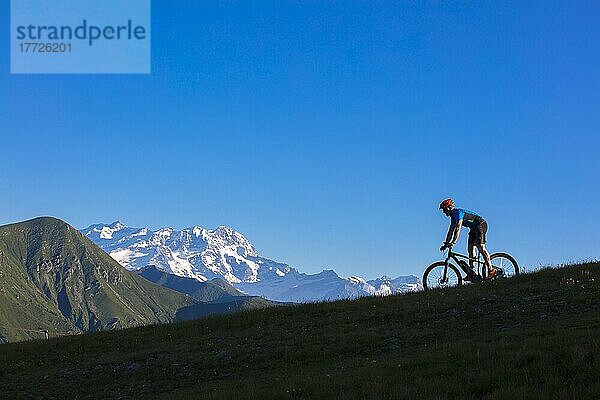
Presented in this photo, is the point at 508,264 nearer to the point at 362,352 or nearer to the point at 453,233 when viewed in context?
the point at 453,233

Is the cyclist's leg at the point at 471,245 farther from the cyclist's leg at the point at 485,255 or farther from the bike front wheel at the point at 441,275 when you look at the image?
the bike front wheel at the point at 441,275

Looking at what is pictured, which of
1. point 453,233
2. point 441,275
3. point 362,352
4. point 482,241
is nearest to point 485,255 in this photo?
point 482,241

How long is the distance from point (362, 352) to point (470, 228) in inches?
387

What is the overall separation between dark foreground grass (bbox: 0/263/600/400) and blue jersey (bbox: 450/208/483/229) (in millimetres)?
2616

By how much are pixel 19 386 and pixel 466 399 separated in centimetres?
1442

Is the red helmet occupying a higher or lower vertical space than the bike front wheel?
higher

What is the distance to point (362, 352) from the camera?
1769 cm

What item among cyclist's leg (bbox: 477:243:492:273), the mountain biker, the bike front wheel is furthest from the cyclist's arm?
the bike front wheel

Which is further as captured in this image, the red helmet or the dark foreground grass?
the red helmet

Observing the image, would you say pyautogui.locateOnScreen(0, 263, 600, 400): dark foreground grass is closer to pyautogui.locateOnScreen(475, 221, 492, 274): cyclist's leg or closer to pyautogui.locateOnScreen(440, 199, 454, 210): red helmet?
pyautogui.locateOnScreen(475, 221, 492, 274): cyclist's leg

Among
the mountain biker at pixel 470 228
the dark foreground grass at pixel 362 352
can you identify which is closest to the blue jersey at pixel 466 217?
the mountain biker at pixel 470 228

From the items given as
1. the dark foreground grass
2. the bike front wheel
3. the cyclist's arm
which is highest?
the cyclist's arm

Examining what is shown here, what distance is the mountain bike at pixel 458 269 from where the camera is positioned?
25.7 m

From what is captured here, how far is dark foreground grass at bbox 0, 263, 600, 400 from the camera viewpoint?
11.8 meters
